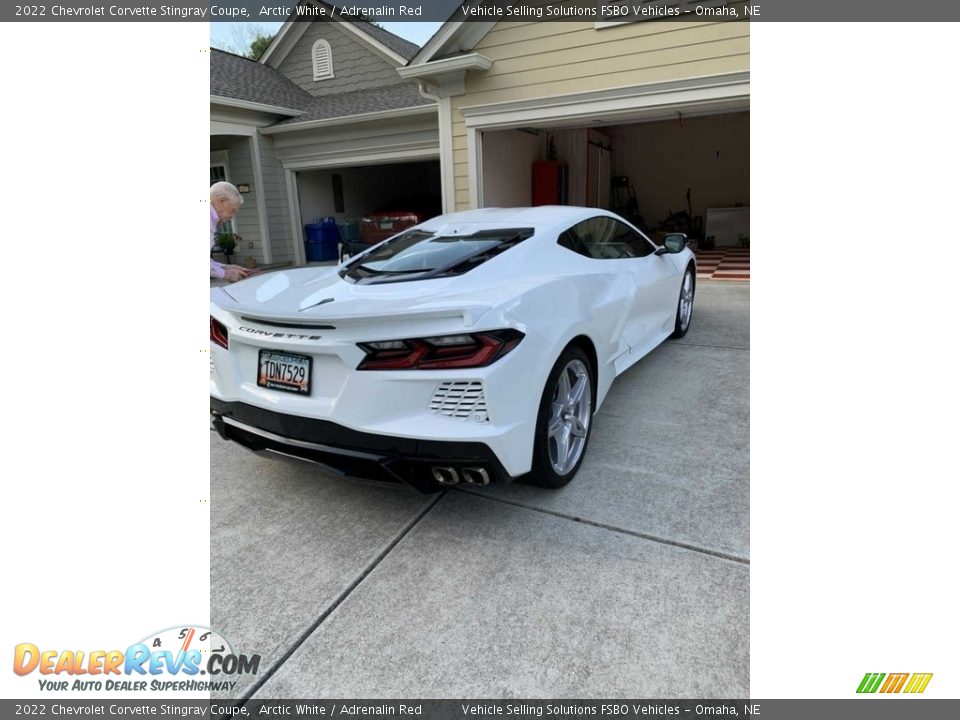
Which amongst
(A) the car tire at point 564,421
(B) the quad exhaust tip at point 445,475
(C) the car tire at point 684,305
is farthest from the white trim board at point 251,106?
(B) the quad exhaust tip at point 445,475

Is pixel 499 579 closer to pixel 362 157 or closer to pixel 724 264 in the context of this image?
pixel 724 264

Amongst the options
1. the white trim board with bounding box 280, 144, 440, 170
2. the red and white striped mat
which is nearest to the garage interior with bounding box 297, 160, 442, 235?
the white trim board with bounding box 280, 144, 440, 170

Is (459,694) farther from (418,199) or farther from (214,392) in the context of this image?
(418,199)

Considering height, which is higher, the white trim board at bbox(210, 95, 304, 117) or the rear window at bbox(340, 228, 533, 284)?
the white trim board at bbox(210, 95, 304, 117)

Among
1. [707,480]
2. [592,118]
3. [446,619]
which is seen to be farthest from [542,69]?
[446,619]

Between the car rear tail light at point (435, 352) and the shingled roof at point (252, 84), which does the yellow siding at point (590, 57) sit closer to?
the shingled roof at point (252, 84)

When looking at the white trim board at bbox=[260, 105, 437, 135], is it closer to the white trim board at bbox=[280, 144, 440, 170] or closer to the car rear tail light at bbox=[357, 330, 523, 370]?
the white trim board at bbox=[280, 144, 440, 170]

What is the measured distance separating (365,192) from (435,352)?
13.2 metres

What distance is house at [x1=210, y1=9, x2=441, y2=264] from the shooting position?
399 inches

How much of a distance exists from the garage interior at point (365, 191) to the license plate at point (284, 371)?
34.9ft

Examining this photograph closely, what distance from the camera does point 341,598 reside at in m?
1.97

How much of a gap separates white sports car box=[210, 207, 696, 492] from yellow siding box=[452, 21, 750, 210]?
4.79 meters

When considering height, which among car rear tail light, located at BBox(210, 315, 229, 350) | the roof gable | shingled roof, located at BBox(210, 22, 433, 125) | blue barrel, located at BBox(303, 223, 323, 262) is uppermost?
the roof gable
